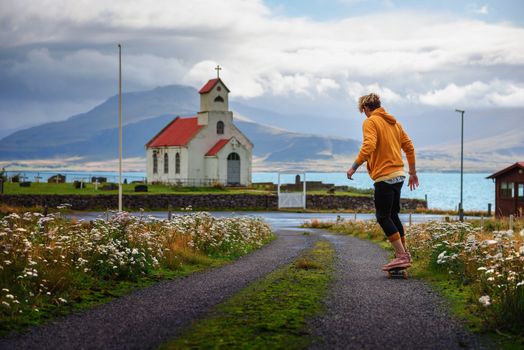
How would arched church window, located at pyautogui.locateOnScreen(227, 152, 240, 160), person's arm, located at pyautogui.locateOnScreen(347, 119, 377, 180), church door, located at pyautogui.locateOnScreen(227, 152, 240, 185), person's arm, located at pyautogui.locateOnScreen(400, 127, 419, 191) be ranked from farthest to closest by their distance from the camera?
church door, located at pyautogui.locateOnScreen(227, 152, 240, 185) → arched church window, located at pyautogui.locateOnScreen(227, 152, 240, 160) → person's arm, located at pyautogui.locateOnScreen(400, 127, 419, 191) → person's arm, located at pyautogui.locateOnScreen(347, 119, 377, 180)

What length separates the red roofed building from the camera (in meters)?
50.9

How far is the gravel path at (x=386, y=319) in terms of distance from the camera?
7.60m

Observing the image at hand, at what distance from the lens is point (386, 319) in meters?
8.73

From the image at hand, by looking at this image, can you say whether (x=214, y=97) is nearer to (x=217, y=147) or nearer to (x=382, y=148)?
(x=217, y=147)

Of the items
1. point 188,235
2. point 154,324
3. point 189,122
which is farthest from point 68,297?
point 189,122

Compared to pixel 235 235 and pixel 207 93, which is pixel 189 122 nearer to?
pixel 207 93

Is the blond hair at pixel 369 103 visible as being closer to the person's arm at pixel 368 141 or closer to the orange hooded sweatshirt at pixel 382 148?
the orange hooded sweatshirt at pixel 382 148

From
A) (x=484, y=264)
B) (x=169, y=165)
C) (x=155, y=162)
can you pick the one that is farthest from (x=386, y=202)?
(x=155, y=162)

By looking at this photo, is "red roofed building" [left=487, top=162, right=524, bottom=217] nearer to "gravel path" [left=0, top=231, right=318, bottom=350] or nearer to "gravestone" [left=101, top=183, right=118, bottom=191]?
"gravestone" [left=101, top=183, right=118, bottom=191]

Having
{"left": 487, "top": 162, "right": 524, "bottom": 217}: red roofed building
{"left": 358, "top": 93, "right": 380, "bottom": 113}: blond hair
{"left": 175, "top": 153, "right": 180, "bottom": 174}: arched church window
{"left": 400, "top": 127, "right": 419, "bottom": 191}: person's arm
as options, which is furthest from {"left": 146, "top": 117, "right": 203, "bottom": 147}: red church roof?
{"left": 358, "top": 93, "right": 380, "bottom": 113}: blond hair

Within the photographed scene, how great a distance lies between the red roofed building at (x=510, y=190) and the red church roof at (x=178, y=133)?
103 feet

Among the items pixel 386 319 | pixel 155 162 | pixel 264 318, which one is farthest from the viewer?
pixel 155 162

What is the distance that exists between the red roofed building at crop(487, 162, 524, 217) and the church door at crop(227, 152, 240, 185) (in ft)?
91.2

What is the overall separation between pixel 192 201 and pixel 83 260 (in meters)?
47.0
